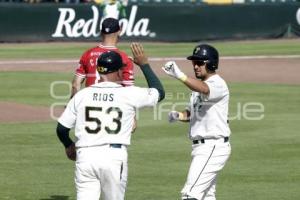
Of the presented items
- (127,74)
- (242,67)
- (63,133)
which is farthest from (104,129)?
(242,67)

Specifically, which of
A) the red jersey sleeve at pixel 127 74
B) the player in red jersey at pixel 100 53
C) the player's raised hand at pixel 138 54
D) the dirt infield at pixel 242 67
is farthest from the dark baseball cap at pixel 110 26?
the dirt infield at pixel 242 67

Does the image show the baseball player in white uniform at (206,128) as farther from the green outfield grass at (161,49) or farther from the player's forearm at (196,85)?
the green outfield grass at (161,49)

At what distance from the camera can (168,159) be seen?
13406 mm

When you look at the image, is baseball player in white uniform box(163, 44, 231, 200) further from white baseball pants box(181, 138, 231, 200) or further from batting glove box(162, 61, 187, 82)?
batting glove box(162, 61, 187, 82)

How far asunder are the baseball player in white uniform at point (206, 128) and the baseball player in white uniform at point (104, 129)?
3.58 ft

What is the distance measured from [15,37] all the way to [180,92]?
14041 mm

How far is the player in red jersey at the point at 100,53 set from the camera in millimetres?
9961

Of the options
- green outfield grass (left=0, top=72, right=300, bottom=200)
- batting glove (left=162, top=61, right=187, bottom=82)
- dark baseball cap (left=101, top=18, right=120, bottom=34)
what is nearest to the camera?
batting glove (left=162, top=61, right=187, bottom=82)

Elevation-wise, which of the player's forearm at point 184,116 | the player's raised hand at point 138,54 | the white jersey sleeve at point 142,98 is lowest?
the player's forearm at point 184,116

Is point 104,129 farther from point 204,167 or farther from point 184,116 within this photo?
point 184,116

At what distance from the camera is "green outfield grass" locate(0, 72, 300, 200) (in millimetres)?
11289

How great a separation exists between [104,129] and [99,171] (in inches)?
15.6

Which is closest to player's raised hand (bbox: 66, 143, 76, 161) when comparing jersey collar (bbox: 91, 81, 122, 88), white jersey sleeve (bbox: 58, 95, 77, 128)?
white jersey sleeve (bbox: 58, 95, 77, 128)

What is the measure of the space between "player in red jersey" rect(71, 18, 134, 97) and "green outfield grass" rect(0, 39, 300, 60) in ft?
62.0
